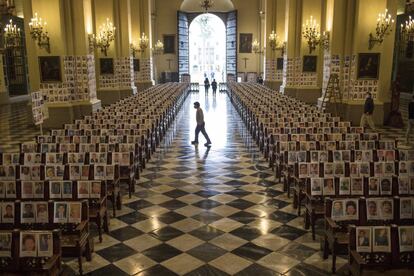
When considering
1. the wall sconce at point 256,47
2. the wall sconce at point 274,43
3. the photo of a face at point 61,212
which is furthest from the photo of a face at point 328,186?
the wall sconce at point 256,47

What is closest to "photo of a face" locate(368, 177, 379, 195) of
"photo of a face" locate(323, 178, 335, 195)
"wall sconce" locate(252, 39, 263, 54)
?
"photo of a face" locate(323, 178, 335, 195)

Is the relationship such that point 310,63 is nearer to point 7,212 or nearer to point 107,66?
point 107,66

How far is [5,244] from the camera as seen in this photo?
532 centimetres

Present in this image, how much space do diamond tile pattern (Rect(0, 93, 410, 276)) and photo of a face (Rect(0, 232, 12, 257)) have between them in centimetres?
145

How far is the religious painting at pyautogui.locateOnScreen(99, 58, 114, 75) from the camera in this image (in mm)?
27791

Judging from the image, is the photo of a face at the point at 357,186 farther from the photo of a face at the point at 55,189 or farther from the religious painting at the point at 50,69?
the religious painting at the point at 50,69

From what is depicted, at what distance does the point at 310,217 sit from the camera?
7.89 meters

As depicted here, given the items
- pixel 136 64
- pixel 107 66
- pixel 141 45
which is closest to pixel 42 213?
pixel 107 66

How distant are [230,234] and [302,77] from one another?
21832 millimetres

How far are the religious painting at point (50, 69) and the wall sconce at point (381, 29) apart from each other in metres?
14.3

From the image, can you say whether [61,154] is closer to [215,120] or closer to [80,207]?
[80,207]

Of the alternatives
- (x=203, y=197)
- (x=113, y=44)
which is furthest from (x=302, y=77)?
(x=203, y=197)

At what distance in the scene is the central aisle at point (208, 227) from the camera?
679 cm

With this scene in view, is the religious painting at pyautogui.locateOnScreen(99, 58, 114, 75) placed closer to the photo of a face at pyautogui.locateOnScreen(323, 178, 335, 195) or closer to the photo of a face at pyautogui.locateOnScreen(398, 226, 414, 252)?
the photo of a face at pyautogui.locateOnScreen(323, 178, 335, 195)
